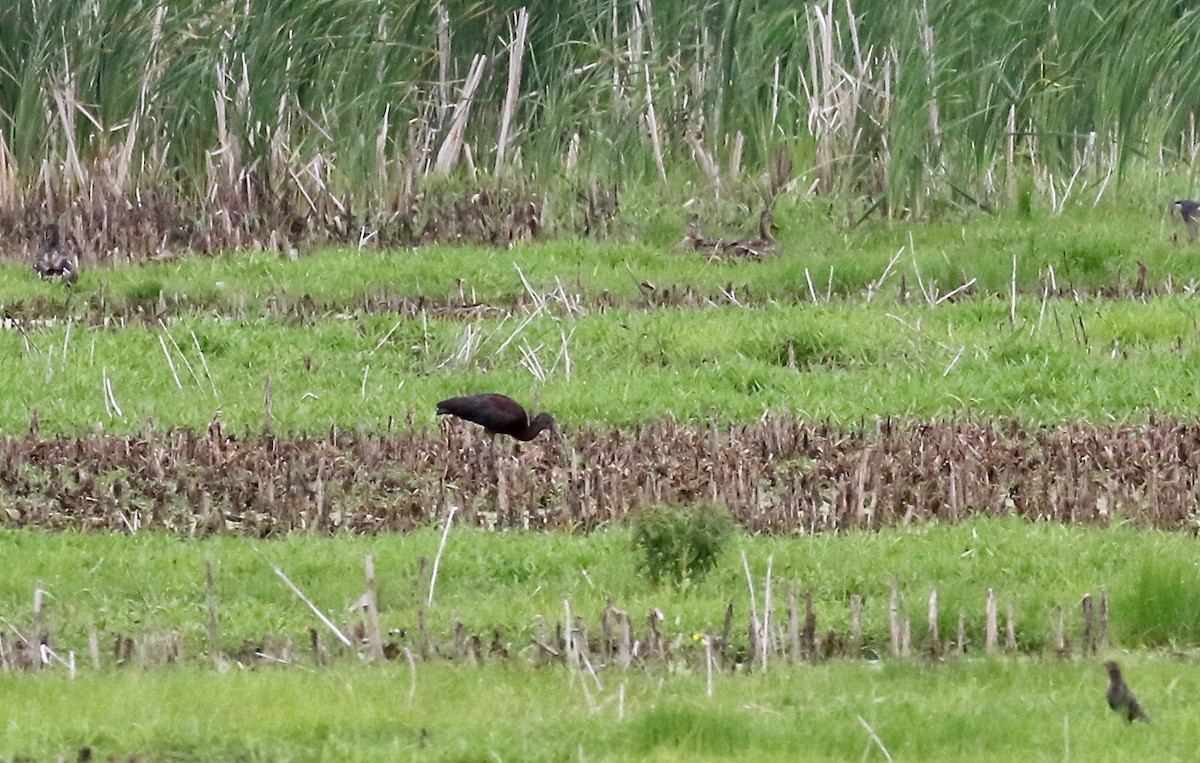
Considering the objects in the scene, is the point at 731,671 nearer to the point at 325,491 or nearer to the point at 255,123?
the point at 325,491

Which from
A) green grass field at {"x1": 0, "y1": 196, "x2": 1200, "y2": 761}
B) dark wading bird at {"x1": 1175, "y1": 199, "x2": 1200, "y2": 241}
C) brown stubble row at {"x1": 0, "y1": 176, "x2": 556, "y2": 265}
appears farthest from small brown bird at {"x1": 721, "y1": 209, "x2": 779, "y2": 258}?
dark wading bird at {"x1": 1175, "y1": 199, "x2": 1200, "y2": 241}

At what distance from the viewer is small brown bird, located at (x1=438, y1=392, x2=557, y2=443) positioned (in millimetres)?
9930

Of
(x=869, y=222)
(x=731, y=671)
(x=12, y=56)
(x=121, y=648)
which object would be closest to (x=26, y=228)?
(x=12, y=56)

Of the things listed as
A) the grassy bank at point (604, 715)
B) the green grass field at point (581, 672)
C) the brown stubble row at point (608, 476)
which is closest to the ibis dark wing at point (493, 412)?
the brown stubble row at point (608, 476)

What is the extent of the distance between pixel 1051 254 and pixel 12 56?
7695mm

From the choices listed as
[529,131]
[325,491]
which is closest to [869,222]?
[529,131]

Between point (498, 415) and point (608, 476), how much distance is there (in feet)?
2.59

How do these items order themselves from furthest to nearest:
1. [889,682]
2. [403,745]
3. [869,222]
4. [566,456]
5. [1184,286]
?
[869,222] → [1184,286] → [566,456] → [889,682] → [403,745]

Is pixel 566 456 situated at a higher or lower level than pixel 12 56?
lower

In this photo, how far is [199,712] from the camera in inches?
225

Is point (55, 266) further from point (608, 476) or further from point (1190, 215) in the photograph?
point (1190, 215)

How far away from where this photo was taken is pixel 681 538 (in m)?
7.41

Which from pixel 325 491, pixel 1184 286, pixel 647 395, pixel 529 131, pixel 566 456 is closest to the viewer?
pixel 325 491

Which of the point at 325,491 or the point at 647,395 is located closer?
the point at 325,491
